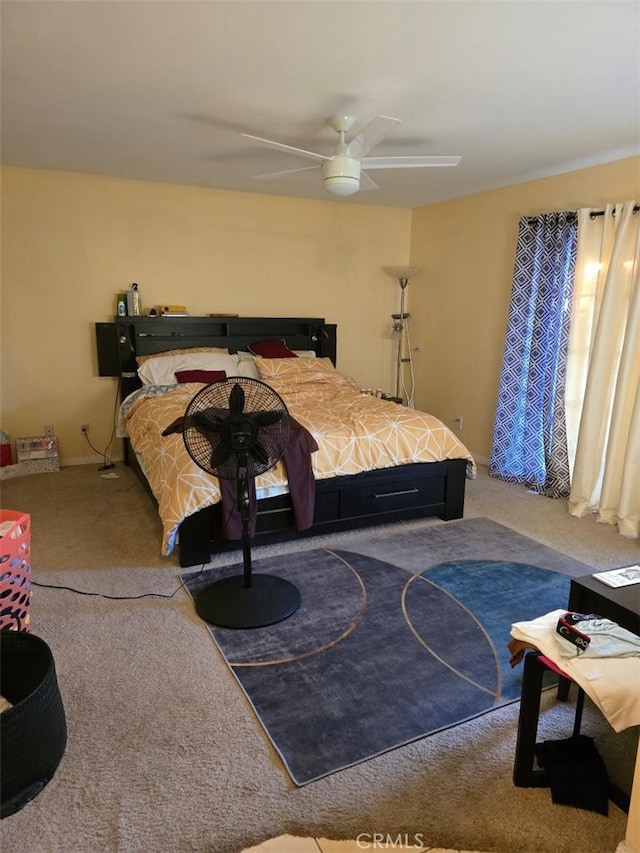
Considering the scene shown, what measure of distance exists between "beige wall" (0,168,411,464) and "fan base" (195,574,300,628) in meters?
2.65

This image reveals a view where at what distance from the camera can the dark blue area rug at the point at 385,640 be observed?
1.78 metres

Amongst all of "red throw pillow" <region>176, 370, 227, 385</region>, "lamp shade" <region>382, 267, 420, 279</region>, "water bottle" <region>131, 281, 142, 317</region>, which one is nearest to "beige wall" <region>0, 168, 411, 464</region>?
"water bottle" <region>131, 281, 142, 317</region>

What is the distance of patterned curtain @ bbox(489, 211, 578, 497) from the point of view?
12.6ft

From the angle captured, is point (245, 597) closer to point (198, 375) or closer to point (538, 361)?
point (198, 375)

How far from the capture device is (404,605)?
2.49 meters

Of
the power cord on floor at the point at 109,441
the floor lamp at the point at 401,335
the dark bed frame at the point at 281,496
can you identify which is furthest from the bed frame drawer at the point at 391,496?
the power cord on floor at the point at 109,441

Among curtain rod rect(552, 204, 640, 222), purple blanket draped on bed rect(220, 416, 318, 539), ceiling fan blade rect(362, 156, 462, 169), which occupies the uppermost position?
ceiling fan blade rect(362, 156, 462, 169)

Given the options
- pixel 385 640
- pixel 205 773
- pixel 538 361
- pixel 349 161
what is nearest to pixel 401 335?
pixel 538 361

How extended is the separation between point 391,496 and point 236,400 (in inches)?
57.9

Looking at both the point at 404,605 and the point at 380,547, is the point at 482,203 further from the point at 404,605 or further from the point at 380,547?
the point at 404,605

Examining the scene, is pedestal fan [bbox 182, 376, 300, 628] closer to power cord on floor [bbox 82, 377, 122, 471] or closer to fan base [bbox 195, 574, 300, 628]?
fan base [bbox 195, 574, 300, 628]

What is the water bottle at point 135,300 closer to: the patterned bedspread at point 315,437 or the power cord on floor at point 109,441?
the power cord on floor at point 109,441

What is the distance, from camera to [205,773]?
62.1 inches

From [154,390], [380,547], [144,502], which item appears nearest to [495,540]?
[380,547]
